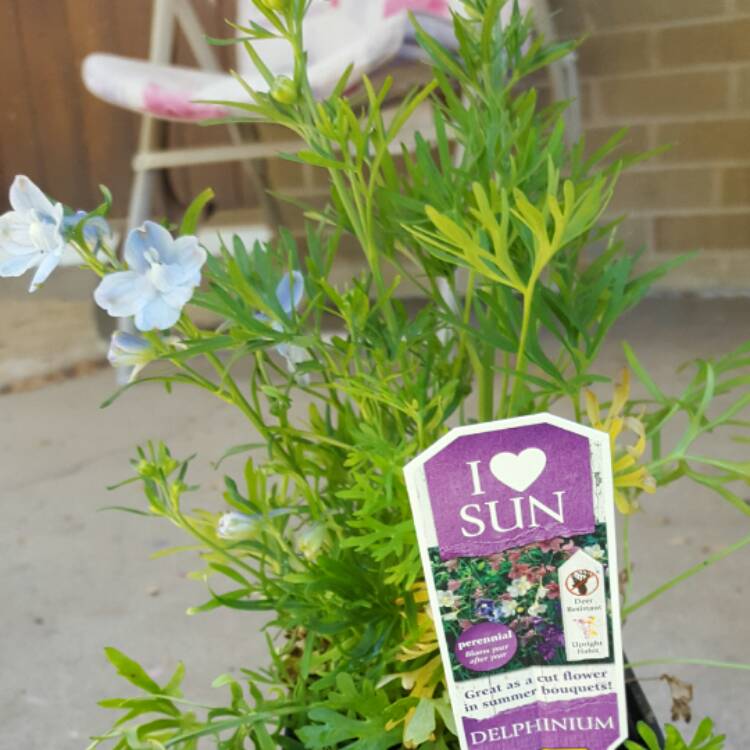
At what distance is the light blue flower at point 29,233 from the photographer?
39 centimetres

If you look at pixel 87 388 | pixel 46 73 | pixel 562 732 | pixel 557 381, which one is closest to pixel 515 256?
pixel 557 381

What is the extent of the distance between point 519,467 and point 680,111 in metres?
1.92

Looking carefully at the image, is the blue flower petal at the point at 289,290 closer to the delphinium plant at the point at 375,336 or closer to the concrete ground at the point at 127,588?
the delphinium plant at the point at 375,336

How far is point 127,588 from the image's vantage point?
114cm

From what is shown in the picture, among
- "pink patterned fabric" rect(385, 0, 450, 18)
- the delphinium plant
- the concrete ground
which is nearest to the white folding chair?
"pink patterned fabric" rect(385, 0, 450, 18)

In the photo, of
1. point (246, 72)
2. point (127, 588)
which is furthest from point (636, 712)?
point (246, 72)

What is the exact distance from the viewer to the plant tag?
38 cm

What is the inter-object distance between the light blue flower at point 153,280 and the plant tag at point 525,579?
0.36ft

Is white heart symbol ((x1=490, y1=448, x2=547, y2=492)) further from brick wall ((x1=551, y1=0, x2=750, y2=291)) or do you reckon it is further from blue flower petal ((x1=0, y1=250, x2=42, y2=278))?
brick wall ((x1=551, y1=0, x2=750, y2=291))

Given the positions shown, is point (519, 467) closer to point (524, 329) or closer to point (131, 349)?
point (524, 329)

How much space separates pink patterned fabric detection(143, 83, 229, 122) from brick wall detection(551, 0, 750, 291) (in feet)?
2.94

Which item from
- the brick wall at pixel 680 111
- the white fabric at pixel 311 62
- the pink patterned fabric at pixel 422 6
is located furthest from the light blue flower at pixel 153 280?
the brick wall at pixel 680 111

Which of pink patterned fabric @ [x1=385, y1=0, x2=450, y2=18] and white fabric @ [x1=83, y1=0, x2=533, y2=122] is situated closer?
white fabric @ [x1=83, y1=0, x2=533, y2=122]

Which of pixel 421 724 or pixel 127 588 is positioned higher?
pixel 421 724
